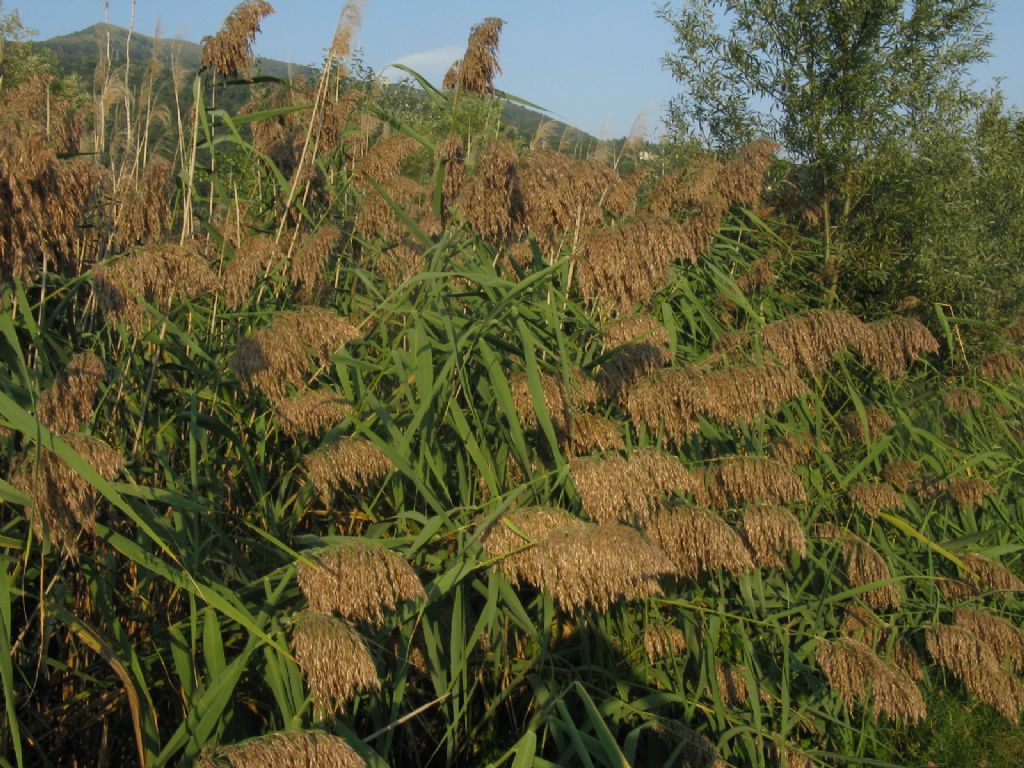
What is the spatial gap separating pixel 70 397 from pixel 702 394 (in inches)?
70.2

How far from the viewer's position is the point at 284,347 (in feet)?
9.30

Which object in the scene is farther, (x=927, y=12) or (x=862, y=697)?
(x=927, y=12)

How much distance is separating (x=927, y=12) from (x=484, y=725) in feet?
18.7

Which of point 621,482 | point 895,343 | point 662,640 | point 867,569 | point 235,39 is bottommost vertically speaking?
point 662,640

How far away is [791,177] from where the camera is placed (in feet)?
24.0

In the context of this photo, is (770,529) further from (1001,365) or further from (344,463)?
(1001,365)

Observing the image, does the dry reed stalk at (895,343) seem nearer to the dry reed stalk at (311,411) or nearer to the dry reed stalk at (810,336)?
the dry reed stalk at (810,336)

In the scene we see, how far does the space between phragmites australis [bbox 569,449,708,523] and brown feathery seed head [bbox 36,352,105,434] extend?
1200 millimetres

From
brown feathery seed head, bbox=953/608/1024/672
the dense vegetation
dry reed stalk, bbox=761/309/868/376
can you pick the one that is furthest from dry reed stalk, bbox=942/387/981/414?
dry reed stalk, bbox=761/309/868/376

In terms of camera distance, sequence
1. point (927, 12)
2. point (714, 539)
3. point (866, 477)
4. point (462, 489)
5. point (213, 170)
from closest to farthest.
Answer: point (714, 539) < point (462, 489) < point (213, 170) < point (866, 477) < point (927, 12)

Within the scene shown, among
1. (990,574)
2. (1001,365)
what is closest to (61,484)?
(990,574)

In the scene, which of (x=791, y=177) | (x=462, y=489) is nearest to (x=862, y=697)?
(x=462, y=489)

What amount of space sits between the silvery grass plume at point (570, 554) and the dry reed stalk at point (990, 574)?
6.95 ft

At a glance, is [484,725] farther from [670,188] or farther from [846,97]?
[846,97]
